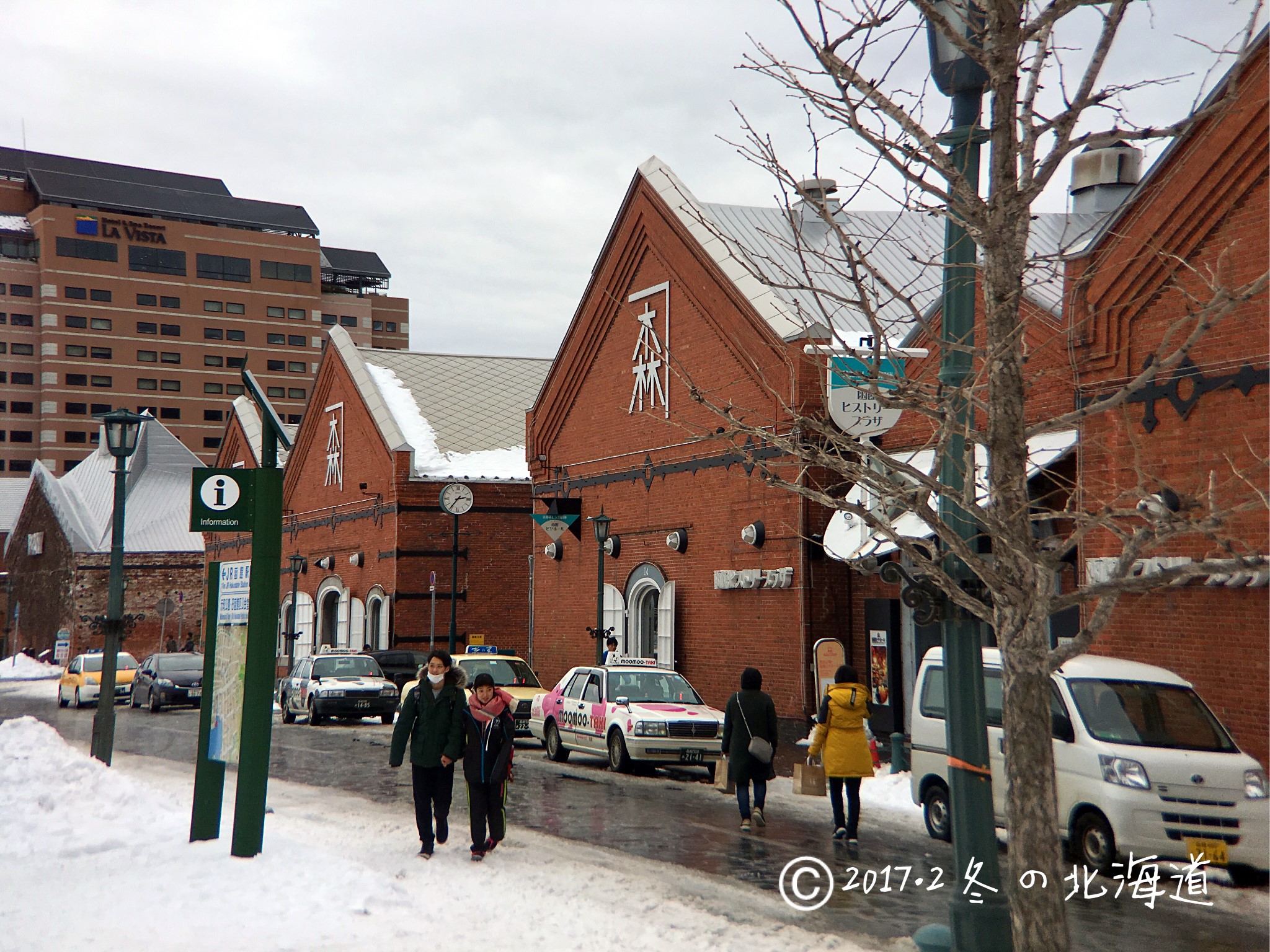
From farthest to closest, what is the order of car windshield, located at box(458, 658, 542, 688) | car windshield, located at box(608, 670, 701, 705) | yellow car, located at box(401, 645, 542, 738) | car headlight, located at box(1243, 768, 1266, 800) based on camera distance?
car windshield, located at box(458, 658, 542, 688), yellow car, located at box(401, 645, 542, 738), car windshield, located at box(608, 670, 701, 705), car headlight, located at box(1243, 768, 1266, 800)

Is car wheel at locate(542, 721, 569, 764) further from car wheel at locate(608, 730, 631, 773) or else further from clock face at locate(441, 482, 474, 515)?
clock face at locate(441, 482, 474, 515)

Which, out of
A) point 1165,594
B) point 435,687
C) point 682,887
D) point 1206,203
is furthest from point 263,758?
point 1206,203

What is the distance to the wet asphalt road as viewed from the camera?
8.87 meters

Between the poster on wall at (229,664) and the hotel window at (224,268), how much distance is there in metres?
94.8

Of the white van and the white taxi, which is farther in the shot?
the white taxi

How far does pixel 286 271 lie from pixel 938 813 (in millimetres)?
97600

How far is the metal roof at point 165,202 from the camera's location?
9469cm

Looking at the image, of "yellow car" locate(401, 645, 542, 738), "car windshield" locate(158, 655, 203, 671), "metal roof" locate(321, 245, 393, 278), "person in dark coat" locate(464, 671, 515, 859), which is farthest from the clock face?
"metal roof" locate(321, 245, 393, 278)

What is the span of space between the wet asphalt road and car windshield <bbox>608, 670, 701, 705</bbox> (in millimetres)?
1237

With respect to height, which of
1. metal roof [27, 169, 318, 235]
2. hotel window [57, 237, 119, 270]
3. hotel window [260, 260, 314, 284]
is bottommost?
hotel window [57, 237, 119, 270]

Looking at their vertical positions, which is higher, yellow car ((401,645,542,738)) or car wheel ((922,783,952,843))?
yellow car ((401,645,542,738))

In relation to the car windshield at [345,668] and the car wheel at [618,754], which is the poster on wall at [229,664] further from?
the car windshield at [345,668]

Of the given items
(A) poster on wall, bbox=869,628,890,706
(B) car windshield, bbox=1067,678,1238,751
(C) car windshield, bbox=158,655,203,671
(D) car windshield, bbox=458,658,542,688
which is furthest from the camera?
(C) car windshield, bbox=158,655,203,671

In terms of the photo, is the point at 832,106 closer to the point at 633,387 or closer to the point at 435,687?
the point at 435,687
